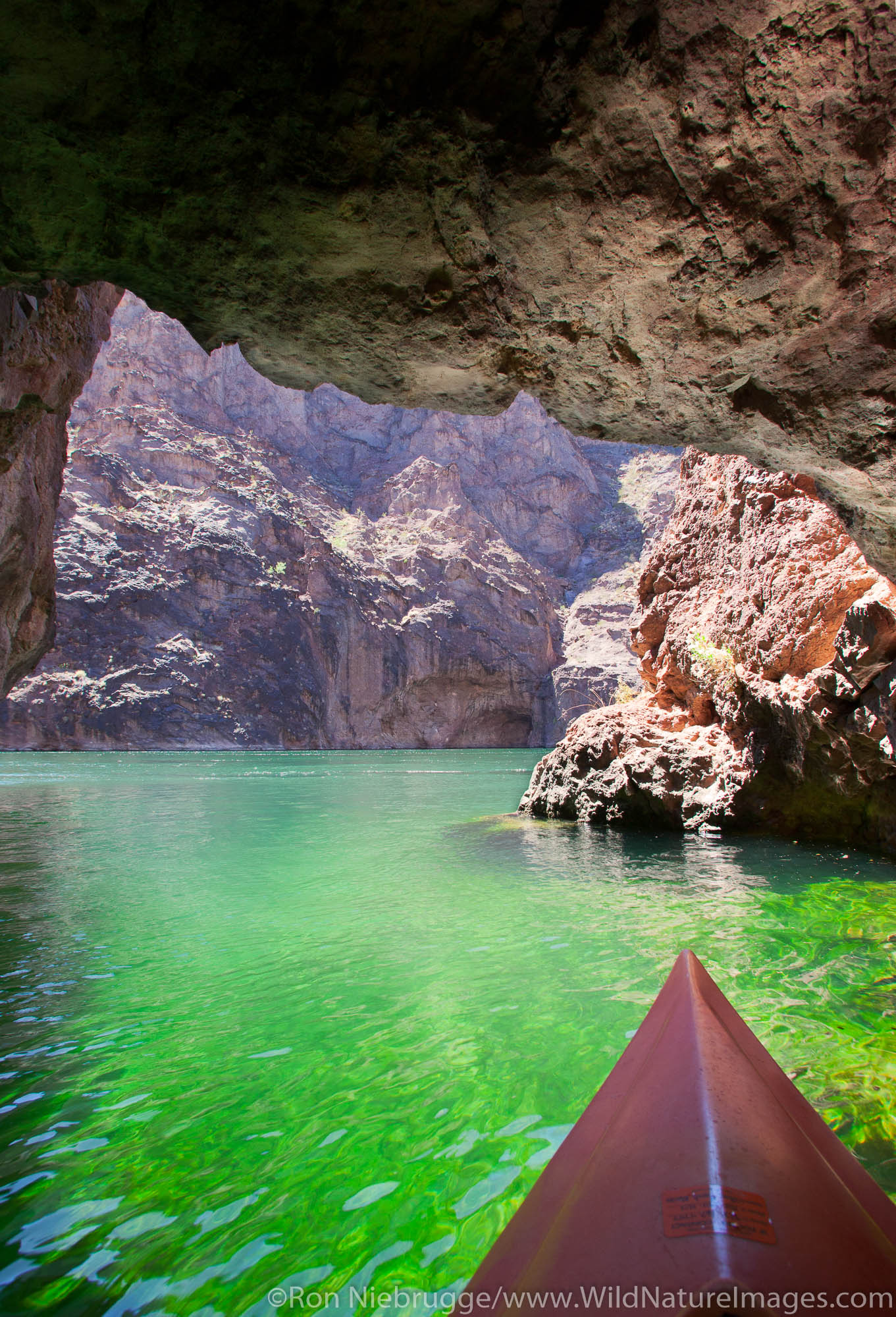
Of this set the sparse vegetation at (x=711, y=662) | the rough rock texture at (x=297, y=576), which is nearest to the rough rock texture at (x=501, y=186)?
the sparse vegetation at (x=711, y=662)

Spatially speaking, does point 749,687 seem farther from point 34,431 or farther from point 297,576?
point 297,576

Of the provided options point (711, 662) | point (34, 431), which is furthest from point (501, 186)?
point (711, 662)


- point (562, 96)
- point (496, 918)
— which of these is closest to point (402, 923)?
point (496, 918)

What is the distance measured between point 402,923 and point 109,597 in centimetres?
5051

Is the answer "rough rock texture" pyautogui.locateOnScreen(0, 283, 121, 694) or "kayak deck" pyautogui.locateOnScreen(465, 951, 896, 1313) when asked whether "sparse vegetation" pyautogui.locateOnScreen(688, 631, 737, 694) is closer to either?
"kayak deck" pyautogui.locateOnScreen(465, 951, 896, 1313)

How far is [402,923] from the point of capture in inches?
A: 216

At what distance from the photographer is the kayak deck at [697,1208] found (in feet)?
4.53

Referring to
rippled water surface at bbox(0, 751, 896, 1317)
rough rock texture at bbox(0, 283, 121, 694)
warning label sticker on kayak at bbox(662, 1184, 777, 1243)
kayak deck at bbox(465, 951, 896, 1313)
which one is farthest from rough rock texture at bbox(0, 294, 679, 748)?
warning label sticker on kayak at bbox(662, 1184, 777, 1243)

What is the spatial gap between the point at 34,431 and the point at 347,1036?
8.60m

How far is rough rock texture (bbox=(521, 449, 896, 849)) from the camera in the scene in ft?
22.3

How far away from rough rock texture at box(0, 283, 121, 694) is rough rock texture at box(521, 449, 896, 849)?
721 cm

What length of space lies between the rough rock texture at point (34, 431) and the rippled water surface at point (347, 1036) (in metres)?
4.11

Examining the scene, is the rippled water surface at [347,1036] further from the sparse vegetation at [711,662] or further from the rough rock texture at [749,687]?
the sparse vegetation at [711,662]

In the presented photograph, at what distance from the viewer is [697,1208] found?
1575 millimetres
